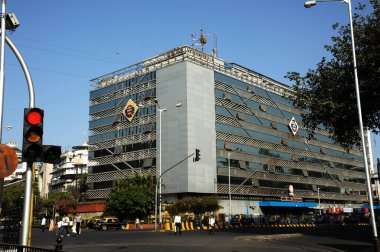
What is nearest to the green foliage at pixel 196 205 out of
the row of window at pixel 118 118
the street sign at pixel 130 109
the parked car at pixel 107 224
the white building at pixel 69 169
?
the parked car at pixel 107 224

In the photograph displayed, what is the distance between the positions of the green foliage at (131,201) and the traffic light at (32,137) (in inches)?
1848

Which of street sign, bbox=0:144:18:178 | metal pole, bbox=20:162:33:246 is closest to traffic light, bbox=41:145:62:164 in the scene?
metal pole, bbox=20:162:33:246

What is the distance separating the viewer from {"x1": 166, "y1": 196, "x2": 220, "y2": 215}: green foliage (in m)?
59.6

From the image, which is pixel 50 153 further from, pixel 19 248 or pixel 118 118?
pixel 118 118

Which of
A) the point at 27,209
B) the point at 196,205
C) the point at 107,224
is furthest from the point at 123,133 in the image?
the point at 27,209

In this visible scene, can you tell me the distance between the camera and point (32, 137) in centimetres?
927

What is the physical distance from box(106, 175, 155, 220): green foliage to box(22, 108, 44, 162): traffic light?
46946 millimetres

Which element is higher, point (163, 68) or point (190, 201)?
point (163, 68)

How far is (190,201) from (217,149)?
40.9 ft

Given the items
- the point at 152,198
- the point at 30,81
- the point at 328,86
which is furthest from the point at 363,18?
the point at 152,198

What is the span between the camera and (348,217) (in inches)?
2486

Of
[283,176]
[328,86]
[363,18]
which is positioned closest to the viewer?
[363,18]

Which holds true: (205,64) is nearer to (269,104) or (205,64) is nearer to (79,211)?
(269,104)

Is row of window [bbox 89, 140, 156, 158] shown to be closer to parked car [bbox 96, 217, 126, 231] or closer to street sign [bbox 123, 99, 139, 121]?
street sign [bbox 123, 99, 139, 121]
